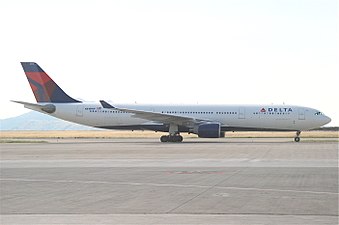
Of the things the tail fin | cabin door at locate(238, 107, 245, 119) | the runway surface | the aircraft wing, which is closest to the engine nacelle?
the aircraft wing

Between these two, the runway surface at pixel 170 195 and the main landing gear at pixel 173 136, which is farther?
the main landing gear at pixel 173 136

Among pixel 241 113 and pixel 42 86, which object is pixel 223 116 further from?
pixel 42 86

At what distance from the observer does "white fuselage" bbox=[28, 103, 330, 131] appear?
48.6 m

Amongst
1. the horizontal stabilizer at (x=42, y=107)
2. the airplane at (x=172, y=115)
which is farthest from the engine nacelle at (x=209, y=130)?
the horizontal stabilizer at (x=42, y=107)

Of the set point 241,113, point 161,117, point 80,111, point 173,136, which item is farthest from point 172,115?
point 80,111

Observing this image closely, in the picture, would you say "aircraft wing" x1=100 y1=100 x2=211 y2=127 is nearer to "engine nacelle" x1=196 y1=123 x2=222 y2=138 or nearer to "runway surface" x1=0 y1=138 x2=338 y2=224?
"engine nacelle" x1=196 y1=123 x2=222 y2=138

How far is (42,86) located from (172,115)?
42.2 ft

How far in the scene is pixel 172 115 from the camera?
156ft

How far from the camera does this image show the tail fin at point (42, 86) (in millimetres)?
52406

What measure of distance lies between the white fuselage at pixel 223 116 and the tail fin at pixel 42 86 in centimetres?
97

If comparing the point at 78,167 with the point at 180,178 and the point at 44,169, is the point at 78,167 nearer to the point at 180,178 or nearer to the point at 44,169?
the point at 44,169

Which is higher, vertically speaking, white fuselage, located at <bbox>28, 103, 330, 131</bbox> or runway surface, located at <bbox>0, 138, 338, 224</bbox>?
white fuselage, located at <bbox>28, 103, 330, 131</bbox>

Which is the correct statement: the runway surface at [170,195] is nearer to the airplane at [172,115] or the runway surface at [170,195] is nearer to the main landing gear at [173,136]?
the airplane at [172,115]

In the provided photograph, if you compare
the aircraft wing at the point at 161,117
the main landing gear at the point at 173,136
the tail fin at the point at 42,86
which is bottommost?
the main landing gear at the point at 173,136
